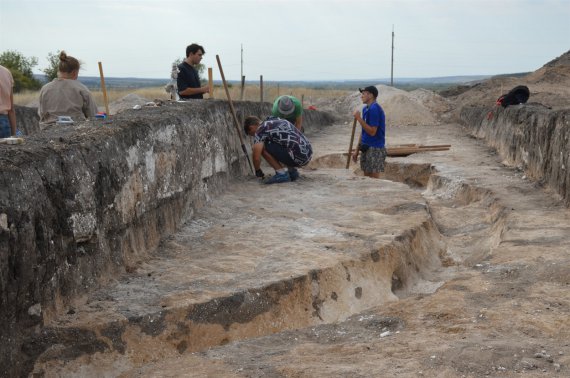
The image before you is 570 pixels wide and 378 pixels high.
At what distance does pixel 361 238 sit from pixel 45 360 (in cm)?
301

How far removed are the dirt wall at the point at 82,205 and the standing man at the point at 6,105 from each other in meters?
0.93

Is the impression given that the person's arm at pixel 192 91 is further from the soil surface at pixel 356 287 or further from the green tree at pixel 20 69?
the green tree at pixel 20 69

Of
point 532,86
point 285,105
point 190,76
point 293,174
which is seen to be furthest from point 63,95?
point 532,86

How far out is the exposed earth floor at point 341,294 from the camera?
395cm

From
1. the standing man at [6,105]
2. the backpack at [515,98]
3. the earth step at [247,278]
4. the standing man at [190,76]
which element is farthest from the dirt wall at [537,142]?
the standing man at [6,105]

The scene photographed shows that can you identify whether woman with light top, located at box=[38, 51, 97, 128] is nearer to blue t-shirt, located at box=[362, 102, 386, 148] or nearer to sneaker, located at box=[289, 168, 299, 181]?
sneaker, located at box=[289, 168, 299, 181]

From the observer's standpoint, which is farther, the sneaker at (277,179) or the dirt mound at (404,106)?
the dirt mound at (404,106)

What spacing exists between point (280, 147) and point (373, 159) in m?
1.31

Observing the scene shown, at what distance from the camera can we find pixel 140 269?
16.5 ft

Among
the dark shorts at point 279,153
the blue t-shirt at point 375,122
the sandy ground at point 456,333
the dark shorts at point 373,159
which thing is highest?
the blue t-shirt at point 375,122

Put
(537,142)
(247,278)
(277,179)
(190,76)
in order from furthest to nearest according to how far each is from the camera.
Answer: (537,142), (190,76), (277,179), (247,278)

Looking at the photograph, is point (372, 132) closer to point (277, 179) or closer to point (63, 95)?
point (277, 179)

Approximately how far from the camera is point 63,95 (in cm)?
652

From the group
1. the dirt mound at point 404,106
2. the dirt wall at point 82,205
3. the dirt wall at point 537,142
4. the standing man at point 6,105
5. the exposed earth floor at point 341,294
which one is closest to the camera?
the dirt wall at point 82,205
